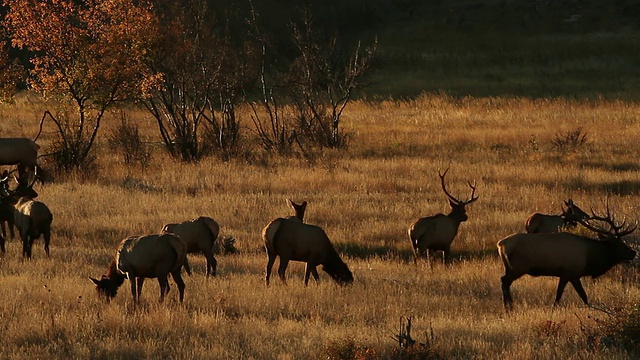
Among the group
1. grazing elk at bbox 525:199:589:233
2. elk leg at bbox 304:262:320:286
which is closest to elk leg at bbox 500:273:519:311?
elk leg at bbox 304:262:320:286

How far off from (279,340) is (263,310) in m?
1.95

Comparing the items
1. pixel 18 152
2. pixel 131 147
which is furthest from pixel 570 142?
pixel 18 152

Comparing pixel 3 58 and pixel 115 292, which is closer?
pixel 115 292

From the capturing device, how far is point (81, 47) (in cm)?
2948

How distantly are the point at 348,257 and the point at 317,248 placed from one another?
14.4ft

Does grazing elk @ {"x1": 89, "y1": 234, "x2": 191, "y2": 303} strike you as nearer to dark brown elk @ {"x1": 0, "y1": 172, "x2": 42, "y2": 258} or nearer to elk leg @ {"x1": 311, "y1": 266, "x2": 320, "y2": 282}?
elk leg @ {"x1": 311, "y1": 266, "x2": 320, "y2": 282}

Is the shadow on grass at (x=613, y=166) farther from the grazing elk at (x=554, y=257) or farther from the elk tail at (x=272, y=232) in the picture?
the elk tail at (x=272, y=232)

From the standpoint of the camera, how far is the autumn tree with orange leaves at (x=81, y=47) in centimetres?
2923

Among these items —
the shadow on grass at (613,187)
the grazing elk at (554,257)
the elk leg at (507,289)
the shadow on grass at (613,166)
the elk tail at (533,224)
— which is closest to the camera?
the grazing elk at (554,257)

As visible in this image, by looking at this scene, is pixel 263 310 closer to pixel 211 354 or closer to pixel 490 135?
pixel 211 354

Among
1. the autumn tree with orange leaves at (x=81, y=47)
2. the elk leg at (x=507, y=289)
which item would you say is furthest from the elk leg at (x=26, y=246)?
the autumn tree with orange leaves at (x=81, y=47)

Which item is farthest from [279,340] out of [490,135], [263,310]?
[490,135]

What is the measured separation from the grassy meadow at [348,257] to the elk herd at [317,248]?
32 centimetres

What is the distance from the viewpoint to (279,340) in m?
11.0
